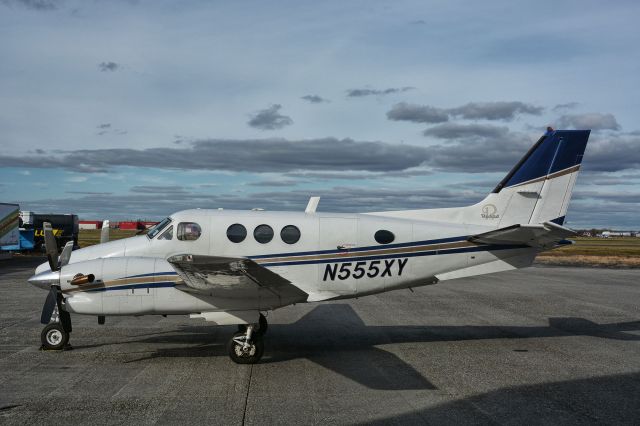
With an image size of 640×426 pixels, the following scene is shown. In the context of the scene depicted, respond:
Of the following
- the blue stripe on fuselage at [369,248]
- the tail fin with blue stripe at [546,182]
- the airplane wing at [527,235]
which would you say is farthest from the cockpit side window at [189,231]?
the tail fin with blue stripe at [546,182]

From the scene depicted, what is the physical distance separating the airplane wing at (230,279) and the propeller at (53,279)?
2.31 metres

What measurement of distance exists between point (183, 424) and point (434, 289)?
1722 cm

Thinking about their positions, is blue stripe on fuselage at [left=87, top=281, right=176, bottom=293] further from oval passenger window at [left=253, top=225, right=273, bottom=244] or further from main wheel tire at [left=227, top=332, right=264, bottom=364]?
oval passenger window at [left=253, top=225, right=273, bottom=244]

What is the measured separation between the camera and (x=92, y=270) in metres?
10.3

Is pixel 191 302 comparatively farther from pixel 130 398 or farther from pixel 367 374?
pixel 367 374

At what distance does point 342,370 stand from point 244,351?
6.08 ft

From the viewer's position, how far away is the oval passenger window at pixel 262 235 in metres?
11.1

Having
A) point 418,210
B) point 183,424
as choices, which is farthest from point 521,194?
point 183,424

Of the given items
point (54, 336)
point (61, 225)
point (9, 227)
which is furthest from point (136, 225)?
point (54, 336)

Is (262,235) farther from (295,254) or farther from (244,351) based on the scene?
(244,351)

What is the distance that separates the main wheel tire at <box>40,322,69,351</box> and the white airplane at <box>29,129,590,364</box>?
0.8 inches

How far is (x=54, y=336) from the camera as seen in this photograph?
35.3ft

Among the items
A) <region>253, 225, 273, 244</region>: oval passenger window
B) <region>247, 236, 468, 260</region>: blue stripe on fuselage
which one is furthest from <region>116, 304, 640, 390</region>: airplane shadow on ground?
<region>253, 225, 273, 244</region>: oval passenger window

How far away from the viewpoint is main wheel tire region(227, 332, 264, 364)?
1019 centimetres
